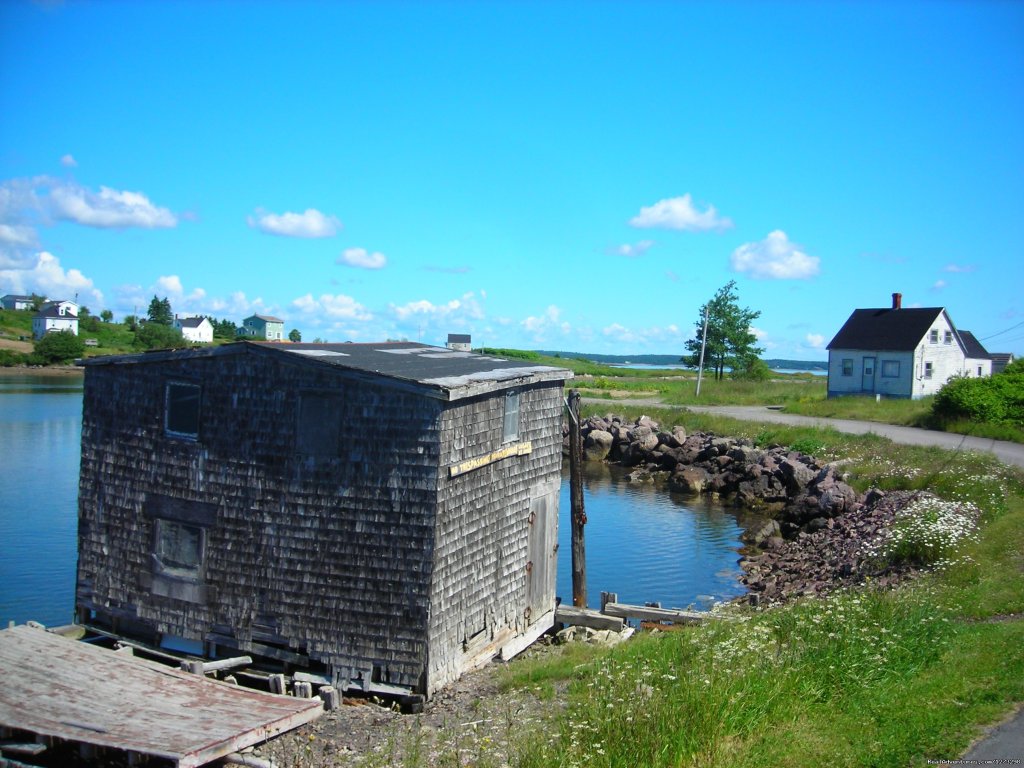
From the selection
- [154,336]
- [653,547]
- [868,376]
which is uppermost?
[154,336]

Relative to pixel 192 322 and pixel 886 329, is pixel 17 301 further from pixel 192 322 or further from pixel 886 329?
pixel 886 329

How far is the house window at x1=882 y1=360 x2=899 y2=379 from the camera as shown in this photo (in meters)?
49.0

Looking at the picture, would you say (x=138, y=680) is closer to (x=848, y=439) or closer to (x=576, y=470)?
(x=576, y=470)

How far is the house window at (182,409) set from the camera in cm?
1381

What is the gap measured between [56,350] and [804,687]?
99065 millimetres

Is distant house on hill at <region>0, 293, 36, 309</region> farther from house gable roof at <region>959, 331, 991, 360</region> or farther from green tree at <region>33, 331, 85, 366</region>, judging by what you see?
house gable roof at <region>959, 331, 991, 360</region>

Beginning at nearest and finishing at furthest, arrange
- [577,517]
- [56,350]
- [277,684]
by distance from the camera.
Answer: [277,684], [577,517], [56,350]

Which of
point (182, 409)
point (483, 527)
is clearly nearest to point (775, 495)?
point (483, 527)

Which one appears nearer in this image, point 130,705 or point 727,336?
point 130,705

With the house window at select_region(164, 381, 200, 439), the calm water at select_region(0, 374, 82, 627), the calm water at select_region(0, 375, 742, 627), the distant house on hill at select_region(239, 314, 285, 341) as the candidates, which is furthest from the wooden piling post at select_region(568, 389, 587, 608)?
the distant house on hill at select_region(239, 314, 285, 341)

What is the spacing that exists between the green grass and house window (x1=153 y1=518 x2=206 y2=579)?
528 centimetres

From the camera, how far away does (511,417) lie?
49.9ft

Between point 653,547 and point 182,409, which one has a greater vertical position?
point 182,409

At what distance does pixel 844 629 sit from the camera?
34.9ft
